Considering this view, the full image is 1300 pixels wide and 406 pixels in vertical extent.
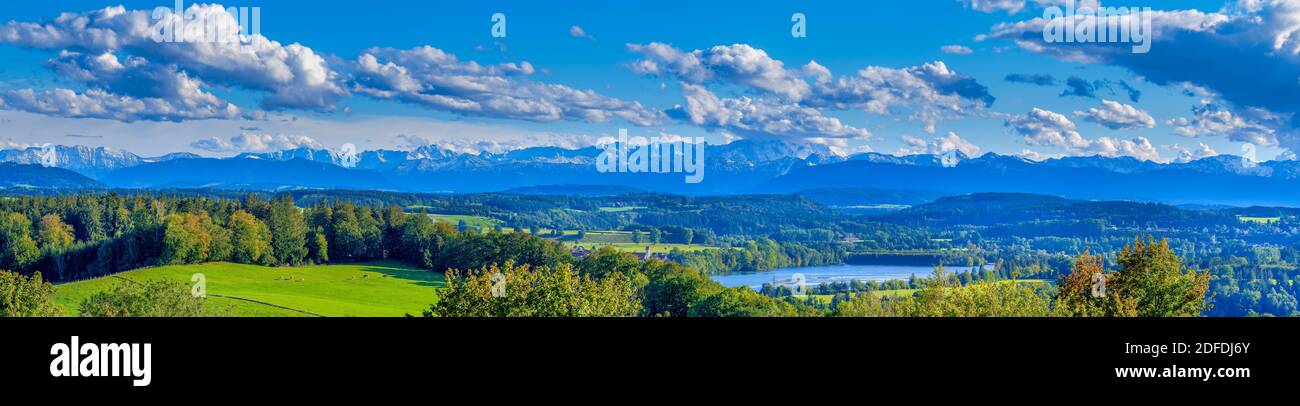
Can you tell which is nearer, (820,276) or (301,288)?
(301,288)

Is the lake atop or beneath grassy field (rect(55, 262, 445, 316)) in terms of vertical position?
beneath

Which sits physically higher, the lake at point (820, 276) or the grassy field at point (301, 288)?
the grassy field at point (301, 288)

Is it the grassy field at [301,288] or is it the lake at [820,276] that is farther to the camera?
the lake at [820,276]

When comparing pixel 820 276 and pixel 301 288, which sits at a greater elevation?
pixel 301 288

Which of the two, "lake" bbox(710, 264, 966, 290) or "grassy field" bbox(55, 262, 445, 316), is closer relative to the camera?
"grassy field" bbox(55, 262, 445, 316)
